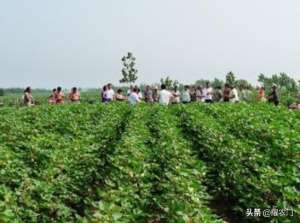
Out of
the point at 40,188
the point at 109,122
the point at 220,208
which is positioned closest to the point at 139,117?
the point at 109,122

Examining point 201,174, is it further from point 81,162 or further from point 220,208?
point 81,162

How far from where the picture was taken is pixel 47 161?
30.3 ft

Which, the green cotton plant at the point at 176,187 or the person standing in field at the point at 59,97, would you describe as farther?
the person standing in field at the point at 59,97

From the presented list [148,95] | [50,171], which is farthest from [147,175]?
[148,95]

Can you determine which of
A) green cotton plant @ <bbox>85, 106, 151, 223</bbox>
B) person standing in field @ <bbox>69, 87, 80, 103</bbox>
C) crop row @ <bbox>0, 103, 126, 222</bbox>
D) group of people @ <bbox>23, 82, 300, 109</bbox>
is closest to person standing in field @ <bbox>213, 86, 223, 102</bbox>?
group of people @ <bbox>23, 82, 300, 109</bbox>

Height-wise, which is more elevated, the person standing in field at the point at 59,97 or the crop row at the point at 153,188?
the person standing in field at the point at 59,97

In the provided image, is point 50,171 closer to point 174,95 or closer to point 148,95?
point 174,95

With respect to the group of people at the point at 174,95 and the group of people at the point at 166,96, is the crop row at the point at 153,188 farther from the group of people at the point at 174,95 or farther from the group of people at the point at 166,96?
the group of people at the point at 166,96

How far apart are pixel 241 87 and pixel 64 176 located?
2444 centimetres

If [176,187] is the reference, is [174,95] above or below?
above

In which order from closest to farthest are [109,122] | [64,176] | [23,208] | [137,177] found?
[23,208], [137,177], [64,176], [109,122]

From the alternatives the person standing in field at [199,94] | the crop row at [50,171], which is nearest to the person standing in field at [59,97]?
the person standing in field at [199,94]

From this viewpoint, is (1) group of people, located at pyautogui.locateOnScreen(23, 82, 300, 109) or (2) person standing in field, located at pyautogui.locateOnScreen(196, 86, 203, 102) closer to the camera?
(1) group of people, located at pyautogui.locateOnScreen(23, 82, 300, 109)

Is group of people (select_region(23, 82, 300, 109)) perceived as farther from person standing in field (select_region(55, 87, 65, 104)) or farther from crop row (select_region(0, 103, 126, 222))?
crop row (select_region(0, 103, 126, 222))
